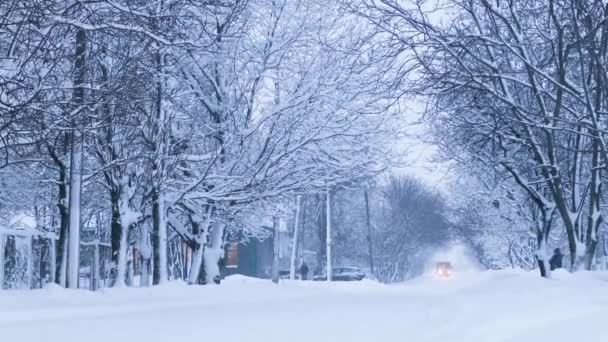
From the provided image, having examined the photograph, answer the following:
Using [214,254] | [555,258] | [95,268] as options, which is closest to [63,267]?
[95,268]

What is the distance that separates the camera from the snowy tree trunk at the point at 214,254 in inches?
945

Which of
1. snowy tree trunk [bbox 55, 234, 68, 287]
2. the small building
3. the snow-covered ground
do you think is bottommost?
the snow-covered ground

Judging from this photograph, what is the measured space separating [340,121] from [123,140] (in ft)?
17.4

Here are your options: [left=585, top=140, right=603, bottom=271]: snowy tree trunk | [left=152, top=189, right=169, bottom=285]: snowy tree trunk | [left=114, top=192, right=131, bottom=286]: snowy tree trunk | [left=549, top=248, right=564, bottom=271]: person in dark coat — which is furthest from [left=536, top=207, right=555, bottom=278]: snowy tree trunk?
[left=114, top=192, right=131, bottom=286]: snowy tree trunk

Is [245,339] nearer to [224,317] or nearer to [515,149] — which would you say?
[224,317]

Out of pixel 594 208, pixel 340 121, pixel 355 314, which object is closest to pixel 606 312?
pixel 355 314

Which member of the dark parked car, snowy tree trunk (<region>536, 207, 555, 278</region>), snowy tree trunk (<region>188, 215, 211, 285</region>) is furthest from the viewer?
the dark parked car

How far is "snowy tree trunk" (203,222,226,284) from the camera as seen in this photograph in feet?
78.8

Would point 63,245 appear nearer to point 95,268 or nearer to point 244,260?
point 95,268

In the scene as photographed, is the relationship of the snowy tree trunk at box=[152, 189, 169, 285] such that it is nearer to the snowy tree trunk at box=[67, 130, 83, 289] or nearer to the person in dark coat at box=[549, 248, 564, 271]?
the snowy tree trunk at box=[67, 130, 83, 289]

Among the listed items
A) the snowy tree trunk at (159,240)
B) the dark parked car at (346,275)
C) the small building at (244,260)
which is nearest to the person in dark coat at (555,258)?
the snowy tree trunk at (159,240)

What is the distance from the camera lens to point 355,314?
1054 cm

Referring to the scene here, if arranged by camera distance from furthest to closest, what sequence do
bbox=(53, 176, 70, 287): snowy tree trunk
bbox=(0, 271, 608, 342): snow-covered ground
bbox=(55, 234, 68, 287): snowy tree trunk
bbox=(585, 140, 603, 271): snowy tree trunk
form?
bbox=(585, 140, 603, 271): snowy tree trunk
bbox=(53, 176, 70, 287): snowy tree trunk
bbox=(55, 234, 68, 287): snowy tree trunk
bbox=(0, 271, 608, 342): snow-covered ground

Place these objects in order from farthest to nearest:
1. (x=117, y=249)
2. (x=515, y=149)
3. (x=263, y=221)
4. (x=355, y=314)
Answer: (x=263, y=221) < (x=515, y=149) < (x=117, y=249) < (x=355, y=314)
